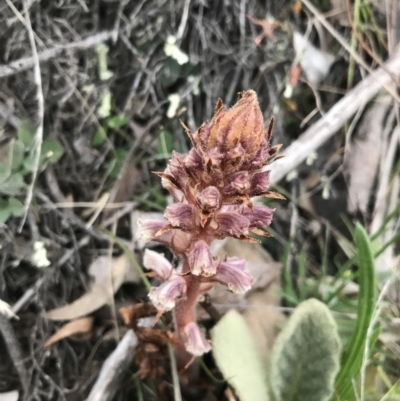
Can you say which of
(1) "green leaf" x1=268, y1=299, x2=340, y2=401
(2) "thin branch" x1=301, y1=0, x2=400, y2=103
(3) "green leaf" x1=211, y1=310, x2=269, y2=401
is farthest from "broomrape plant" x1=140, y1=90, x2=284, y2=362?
(2) "thin branch" x1=301, y1=0, x2=400, y2=103

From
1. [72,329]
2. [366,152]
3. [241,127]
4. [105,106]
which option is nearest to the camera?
[241,127]

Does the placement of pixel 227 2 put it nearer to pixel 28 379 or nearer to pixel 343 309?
pixel 343 309

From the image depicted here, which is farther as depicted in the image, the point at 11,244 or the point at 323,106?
the point at 323,106

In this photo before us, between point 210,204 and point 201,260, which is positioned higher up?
point 210,204

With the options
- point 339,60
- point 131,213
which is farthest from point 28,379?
point 339,60

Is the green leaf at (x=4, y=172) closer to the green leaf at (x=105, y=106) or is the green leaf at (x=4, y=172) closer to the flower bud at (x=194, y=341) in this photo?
the green leaf at (x=105, y=106)

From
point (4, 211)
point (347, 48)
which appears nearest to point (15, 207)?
point (4, 211)

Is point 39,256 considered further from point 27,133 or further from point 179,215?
point 179,215
